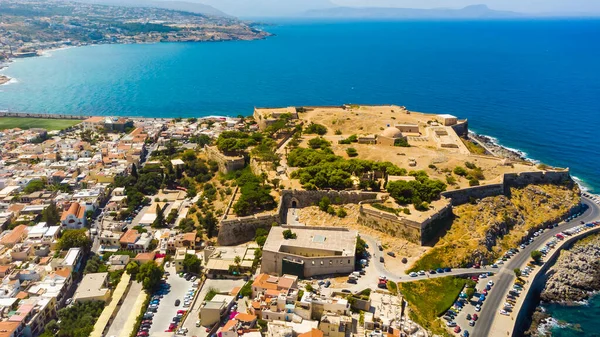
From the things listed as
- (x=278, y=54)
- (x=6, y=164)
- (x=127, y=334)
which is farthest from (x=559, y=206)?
(x=278, y=54)

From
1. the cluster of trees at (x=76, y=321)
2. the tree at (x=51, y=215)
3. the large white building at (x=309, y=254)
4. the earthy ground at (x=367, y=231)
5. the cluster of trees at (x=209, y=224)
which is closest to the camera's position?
the cluster of trees at (x=76, y=321)

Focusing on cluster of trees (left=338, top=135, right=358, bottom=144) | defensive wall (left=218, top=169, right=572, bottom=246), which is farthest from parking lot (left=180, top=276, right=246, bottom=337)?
cluster of trees (left=338, top=135, right=358, bottom=144)

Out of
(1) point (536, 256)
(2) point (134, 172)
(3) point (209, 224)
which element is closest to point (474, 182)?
(1) point (536, 256)

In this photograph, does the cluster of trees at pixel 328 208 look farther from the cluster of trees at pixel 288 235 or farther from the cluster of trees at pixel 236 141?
the cluster of trees at pixel 236 141

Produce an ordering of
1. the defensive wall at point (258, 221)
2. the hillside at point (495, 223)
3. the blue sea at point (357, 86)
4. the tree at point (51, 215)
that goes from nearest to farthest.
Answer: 1. the hillside at point (495, 223)
2. the defensive wall at point (258, 221)
3. the tree at point (51, 215)
4. the blue sea at point (357, 86)

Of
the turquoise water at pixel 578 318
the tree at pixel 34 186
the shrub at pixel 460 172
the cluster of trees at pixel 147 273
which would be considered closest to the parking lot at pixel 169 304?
the cluster of trees at pixel 147 273

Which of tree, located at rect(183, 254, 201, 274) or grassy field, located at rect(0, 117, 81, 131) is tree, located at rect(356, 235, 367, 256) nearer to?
tree, located at rect(183, 254, 201, 274)
